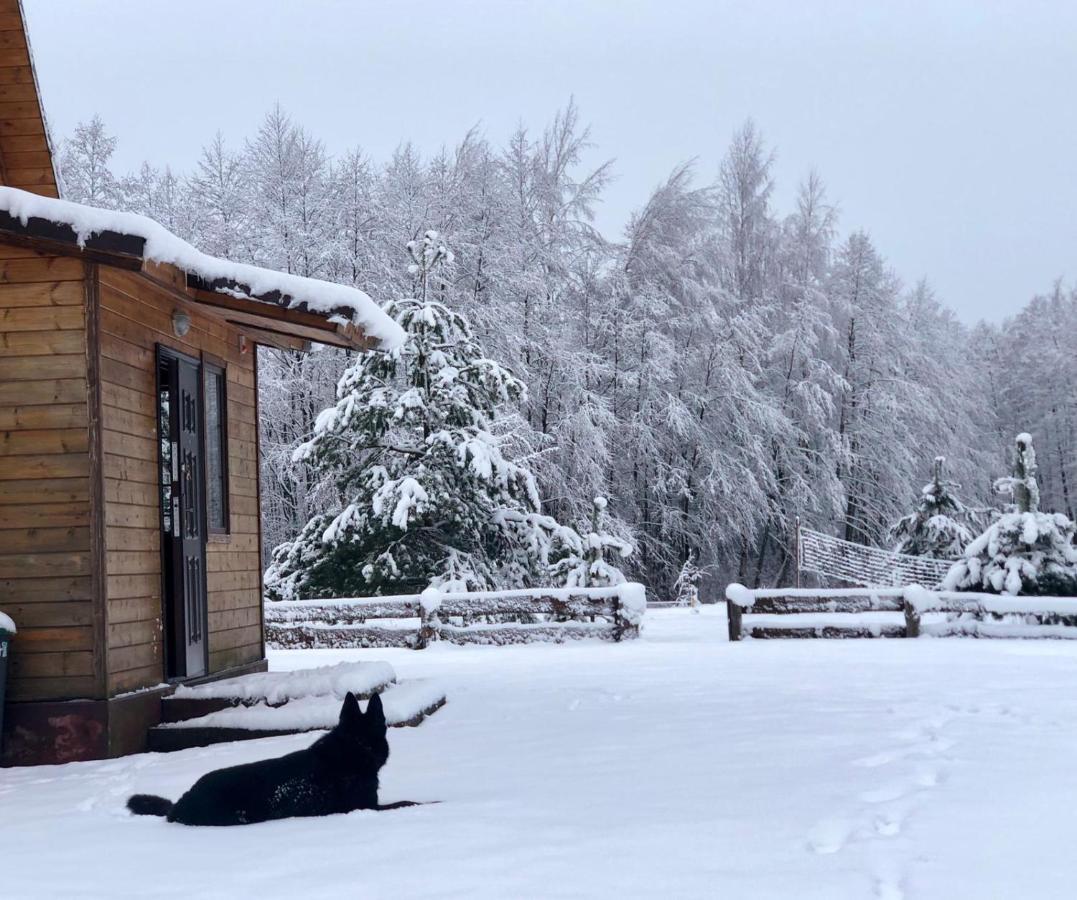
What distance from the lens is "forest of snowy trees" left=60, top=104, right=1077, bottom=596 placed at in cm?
2309

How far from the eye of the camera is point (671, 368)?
26031mm

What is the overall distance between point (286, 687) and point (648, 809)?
3736 mm

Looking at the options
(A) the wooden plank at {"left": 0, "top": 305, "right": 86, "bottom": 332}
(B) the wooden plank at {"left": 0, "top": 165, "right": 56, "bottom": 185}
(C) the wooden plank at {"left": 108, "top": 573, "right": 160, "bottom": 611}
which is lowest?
(C) the wooden plank at {"left": 108, "top": 573, "right": 160, "bottom": 611}

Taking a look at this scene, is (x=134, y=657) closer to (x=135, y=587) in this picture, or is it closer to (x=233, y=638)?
(x=135, y=587)

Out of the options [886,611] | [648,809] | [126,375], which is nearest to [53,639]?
[126,375]

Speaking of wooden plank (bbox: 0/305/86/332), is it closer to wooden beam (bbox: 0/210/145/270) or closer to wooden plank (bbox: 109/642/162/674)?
wooden beam (bbox: 0/210/145/270)

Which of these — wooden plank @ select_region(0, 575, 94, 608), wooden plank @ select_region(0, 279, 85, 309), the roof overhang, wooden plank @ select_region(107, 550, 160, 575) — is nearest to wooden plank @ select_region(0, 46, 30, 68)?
the roof overhang

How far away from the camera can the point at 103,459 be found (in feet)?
22.9

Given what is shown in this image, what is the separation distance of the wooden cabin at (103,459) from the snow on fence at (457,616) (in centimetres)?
622

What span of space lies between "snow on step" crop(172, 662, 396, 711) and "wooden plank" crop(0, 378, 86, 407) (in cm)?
209

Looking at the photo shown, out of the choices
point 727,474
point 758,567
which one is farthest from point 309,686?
point 758,567

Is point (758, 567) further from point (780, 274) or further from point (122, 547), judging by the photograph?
point (122, 547)

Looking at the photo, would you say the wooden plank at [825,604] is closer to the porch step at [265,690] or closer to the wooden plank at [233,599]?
the wooden plank at [233,599]

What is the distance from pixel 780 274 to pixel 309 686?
906 inches
